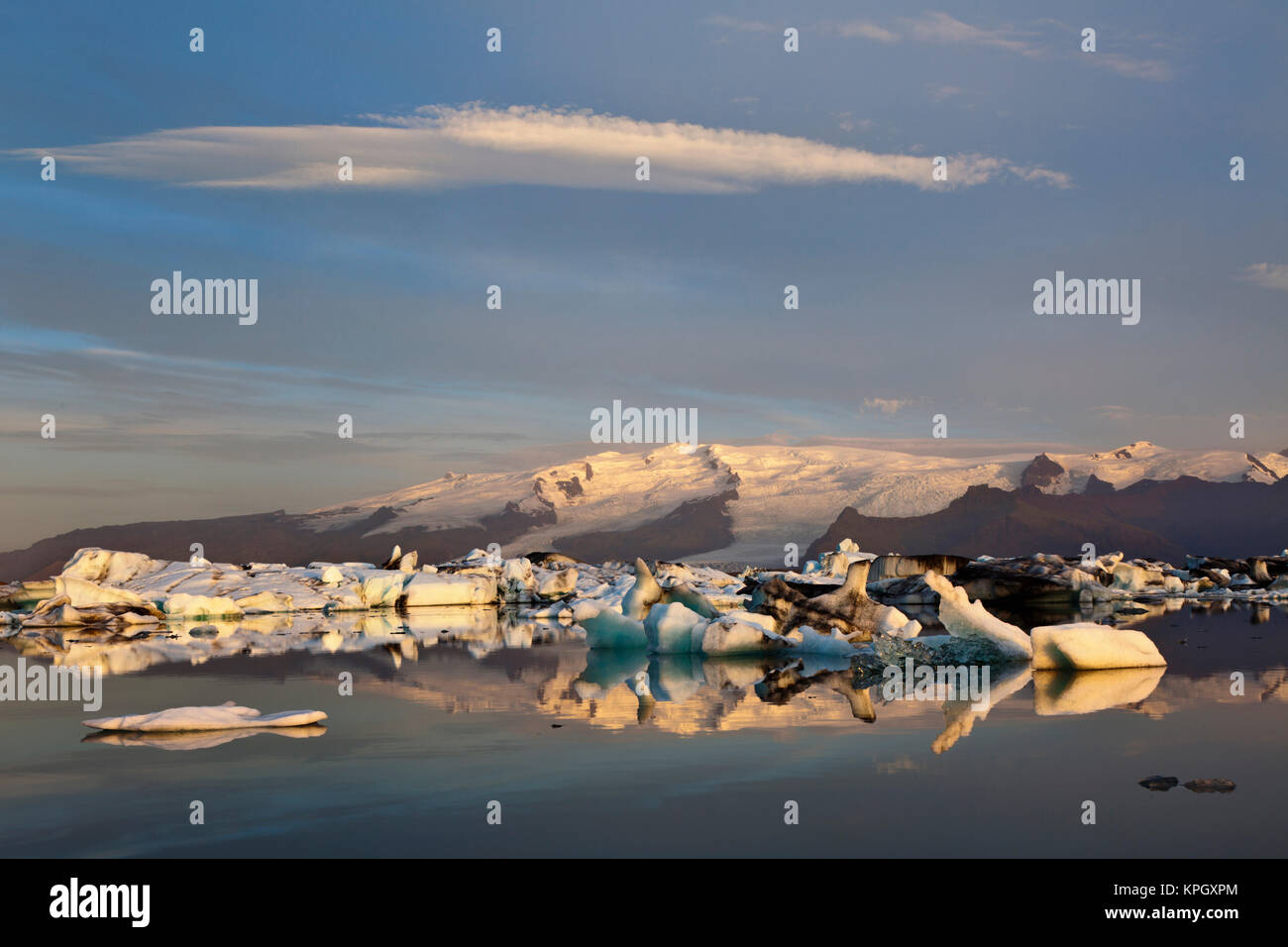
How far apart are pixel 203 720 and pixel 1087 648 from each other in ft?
42.4

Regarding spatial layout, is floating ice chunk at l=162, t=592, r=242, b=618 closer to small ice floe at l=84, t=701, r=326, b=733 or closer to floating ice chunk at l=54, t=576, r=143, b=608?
floating ice chunk at l=54, t=576, r=143, b=608

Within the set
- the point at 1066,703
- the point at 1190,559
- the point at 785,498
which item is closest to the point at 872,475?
the point at 785,498

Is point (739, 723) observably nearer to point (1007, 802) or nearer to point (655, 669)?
point (1007, 802)

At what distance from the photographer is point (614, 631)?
2547 centimetres

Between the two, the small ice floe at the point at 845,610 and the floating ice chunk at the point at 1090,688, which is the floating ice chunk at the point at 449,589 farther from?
the floating ice chunk at the point at 1090,688

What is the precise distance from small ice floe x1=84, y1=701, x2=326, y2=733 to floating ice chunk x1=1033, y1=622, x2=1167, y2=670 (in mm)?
11085

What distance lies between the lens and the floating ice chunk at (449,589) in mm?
51325

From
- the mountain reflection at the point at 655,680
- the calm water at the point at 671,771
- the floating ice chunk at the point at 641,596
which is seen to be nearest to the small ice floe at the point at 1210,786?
the calm water at the point at 671,771

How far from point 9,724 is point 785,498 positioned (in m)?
135

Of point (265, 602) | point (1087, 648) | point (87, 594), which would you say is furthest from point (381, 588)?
point (1087, 648)

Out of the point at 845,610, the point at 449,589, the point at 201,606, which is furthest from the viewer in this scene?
the point at 449,589

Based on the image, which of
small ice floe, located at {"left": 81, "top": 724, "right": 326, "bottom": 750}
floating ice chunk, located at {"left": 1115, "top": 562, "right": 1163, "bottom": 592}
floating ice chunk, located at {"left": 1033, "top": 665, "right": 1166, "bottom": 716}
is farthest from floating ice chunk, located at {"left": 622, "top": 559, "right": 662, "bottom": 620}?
floating ice chunk, located at {"left": 1115, "top": 562, "right": 1163, "bottom": 592}

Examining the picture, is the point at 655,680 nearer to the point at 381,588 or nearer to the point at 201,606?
the point at 201,606

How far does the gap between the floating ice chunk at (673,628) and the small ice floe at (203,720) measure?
34.9 ft
